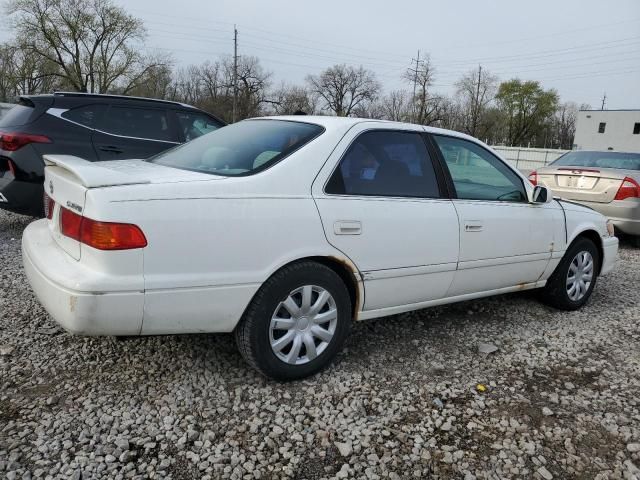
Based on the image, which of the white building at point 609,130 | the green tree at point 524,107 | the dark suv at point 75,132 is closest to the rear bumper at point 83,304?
the dark suv at point 75,132

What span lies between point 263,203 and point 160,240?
0.56m

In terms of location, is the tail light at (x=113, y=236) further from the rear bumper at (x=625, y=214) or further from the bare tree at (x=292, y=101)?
the bare tree at (x=292, y=101)

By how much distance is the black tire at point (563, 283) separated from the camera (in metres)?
4.33

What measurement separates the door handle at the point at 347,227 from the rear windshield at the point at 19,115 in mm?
4333

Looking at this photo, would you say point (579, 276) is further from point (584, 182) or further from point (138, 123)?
point (138, 123)

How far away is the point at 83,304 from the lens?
88.1 inches

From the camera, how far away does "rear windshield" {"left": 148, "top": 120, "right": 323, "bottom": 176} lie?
9.25 feet

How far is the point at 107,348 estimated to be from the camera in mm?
3139

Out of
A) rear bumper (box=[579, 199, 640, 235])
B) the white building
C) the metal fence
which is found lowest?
rear bumper (box=[579, 199, 640, 235])

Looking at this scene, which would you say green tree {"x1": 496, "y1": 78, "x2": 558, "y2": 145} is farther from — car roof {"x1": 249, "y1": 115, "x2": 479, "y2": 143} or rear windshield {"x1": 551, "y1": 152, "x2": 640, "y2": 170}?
car roof {"x1": 249, "y1": 115, "x2": 479, "y2": 143}

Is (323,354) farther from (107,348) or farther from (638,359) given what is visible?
(638,359)

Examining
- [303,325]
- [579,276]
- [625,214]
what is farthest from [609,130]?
[303,325]

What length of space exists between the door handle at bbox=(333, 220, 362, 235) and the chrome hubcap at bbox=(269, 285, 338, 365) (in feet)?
1.14

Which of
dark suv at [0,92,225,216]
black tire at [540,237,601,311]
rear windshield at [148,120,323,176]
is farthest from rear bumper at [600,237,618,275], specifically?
dark suv at [0,92,225,216]
